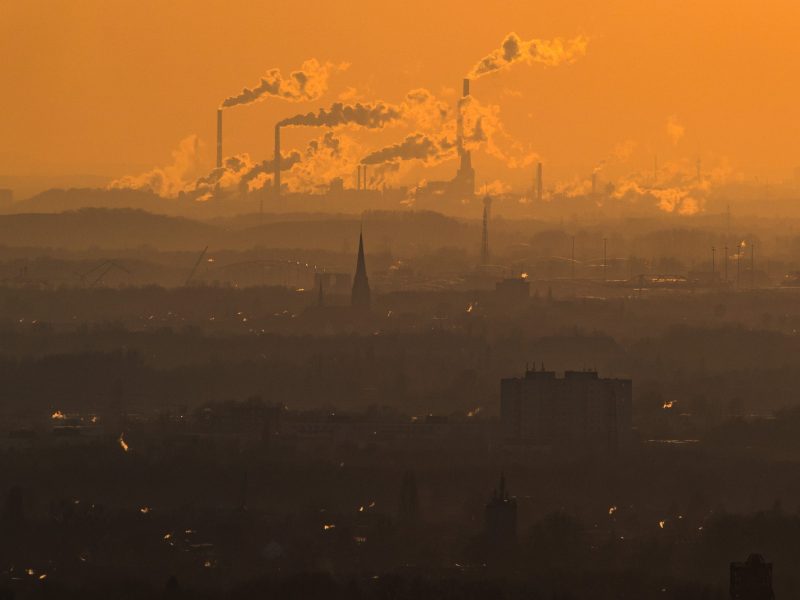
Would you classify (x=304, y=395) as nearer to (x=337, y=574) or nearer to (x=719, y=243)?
(x=337, y=574)

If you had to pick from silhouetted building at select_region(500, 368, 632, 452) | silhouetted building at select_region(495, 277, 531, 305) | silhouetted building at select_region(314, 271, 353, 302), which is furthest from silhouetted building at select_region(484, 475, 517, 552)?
silhouetted building at select_region(314, 271, 353, 302)

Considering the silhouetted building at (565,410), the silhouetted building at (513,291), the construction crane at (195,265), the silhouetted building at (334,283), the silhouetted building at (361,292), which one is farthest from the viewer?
the construction crane at (195,265)

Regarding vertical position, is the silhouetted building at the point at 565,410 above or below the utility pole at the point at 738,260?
below

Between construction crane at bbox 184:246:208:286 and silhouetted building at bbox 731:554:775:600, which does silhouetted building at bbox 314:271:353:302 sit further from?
silhouetted building at bbox 731:554:775:600

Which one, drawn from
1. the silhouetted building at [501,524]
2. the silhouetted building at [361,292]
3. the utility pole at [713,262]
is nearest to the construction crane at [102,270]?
the utility pole at [713,262]

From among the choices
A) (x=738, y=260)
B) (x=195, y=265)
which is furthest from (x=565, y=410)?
(x=195, y=265)

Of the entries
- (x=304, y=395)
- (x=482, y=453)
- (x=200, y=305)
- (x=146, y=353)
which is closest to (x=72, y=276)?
(x=200, y=305)

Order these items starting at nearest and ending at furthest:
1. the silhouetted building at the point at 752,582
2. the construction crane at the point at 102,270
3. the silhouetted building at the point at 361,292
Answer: the silhouetted building at the point at 752,582 → the silhouetted building at the point at 361,292 → the construction crane at the point at 102,270

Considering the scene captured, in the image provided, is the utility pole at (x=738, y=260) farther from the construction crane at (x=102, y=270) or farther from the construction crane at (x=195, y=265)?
the construction crane at (x=102, y=270)
